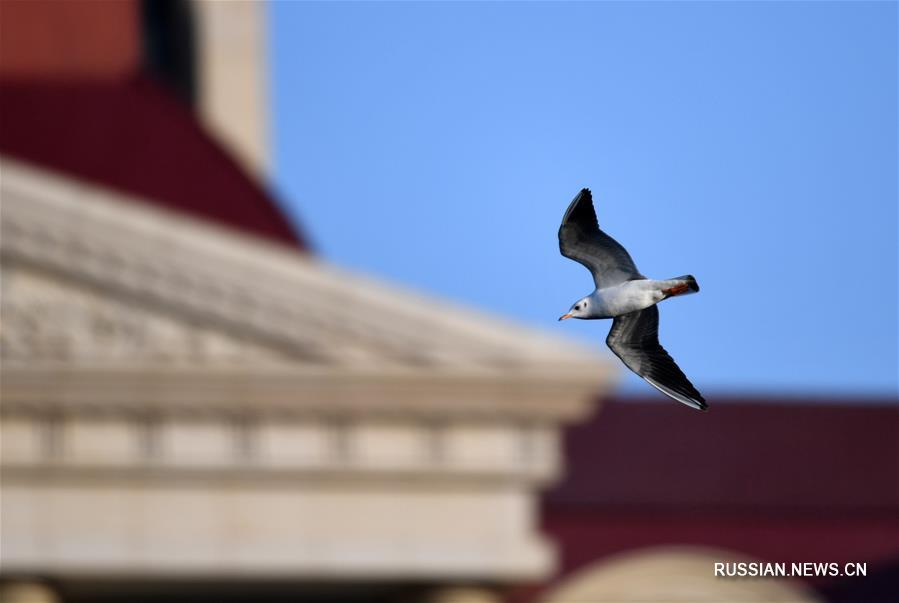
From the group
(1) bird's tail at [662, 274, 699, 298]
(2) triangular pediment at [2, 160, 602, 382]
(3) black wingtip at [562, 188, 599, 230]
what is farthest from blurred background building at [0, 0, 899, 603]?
(1) bird's tail at [662, 274, 699, 298]

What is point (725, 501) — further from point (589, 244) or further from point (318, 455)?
point (589, 244)

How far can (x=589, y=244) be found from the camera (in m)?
8.30

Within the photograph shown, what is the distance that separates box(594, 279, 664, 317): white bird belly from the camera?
7.25 meters

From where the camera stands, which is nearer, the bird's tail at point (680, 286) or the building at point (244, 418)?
the bird's tail at point (680, 286)

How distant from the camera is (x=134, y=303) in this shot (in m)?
19.7

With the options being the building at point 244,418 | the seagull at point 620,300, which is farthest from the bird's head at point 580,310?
the building at point 244,418

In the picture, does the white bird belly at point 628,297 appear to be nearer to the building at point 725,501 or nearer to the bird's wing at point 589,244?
the bird's wing at point 589,244

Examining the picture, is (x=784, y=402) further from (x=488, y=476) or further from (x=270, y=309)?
(x=270, y=309)

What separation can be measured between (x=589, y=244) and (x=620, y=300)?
0.84 m

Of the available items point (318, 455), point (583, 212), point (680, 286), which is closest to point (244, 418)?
point (318, 455)

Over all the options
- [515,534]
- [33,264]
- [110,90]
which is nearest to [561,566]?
[515,534]

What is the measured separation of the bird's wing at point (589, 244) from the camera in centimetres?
796

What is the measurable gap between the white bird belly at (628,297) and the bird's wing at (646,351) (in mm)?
504

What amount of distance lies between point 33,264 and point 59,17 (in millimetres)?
10910
